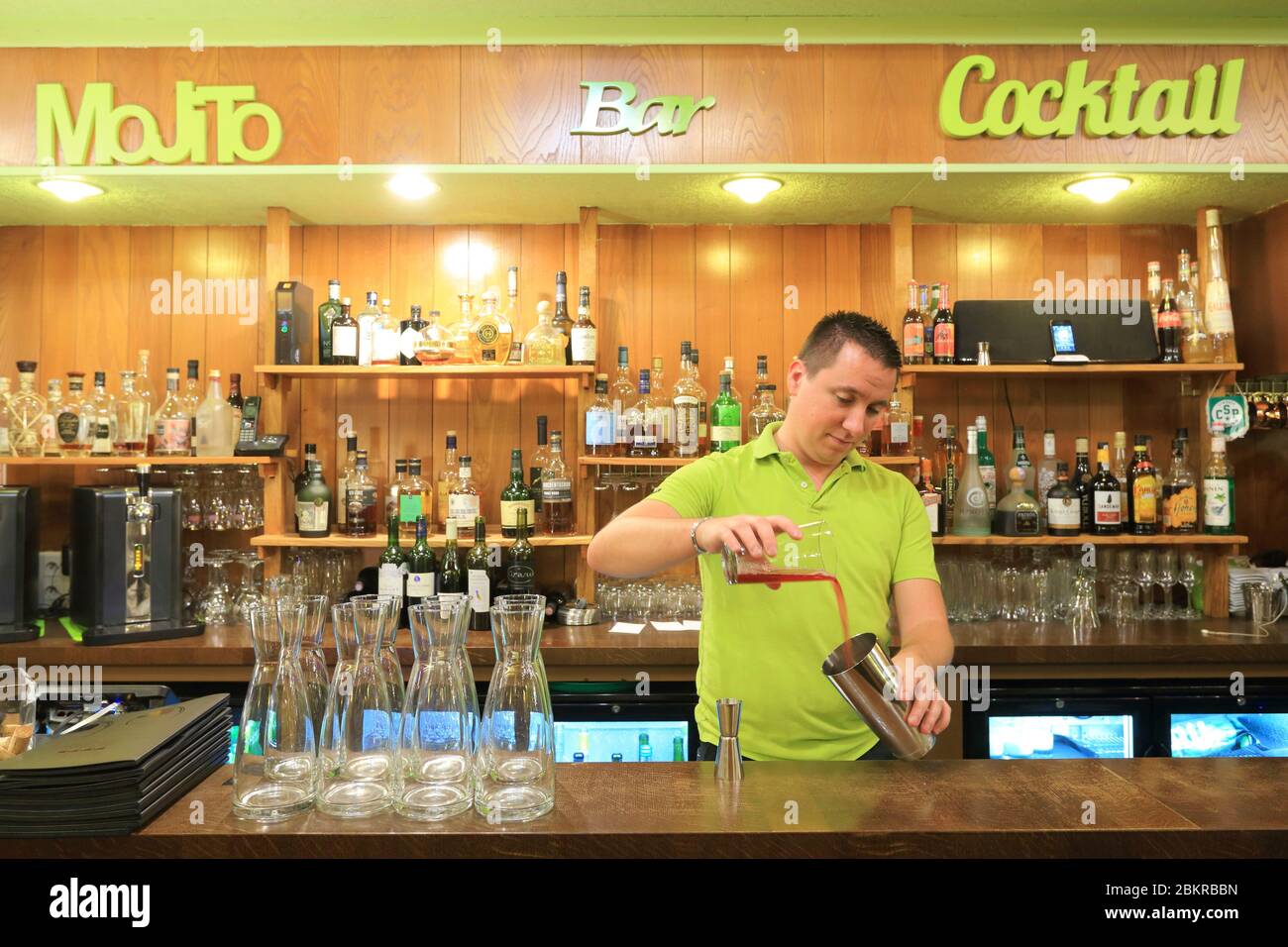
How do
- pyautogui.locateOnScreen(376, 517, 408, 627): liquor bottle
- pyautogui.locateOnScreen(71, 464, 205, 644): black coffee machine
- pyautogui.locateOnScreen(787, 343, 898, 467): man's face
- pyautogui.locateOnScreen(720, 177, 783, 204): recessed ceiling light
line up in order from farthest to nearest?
pyautogui.locateOnScreen(376, 517, 408, 627): liquor bottle, pyautogui.locateOnScreen(720, 177, 783, 204): recessed ceiling light, pyautogui.locateOnScreen(71, 464, 205, 644): black coffee machine, pyautogui.locateOnScreen(787, 343, 898, 467): man's face

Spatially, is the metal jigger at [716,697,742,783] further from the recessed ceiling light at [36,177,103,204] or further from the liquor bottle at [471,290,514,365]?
the recessed ceiling light at [36,177,103,204]

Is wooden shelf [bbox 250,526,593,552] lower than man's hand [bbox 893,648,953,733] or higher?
higher

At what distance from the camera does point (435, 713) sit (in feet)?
4.33

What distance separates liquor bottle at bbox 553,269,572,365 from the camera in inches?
133

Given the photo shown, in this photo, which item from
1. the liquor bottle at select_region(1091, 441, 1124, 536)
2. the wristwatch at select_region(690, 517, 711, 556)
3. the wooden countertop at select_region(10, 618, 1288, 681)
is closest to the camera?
the wristwatch at select_region(690, 517, 711, 556)

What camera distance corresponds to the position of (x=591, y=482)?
11.2 feet

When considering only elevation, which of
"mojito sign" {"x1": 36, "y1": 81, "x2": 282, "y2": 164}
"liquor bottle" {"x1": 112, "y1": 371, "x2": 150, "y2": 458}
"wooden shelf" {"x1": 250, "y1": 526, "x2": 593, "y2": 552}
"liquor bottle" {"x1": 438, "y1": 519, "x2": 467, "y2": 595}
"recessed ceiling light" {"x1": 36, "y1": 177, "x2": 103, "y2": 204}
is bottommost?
"liquor bottle" {"x1": 438, "y1": 519, "x2": 467, "y2": 595}

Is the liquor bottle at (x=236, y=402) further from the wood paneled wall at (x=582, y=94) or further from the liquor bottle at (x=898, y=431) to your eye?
the liquor bottle at (x=898, y=431)

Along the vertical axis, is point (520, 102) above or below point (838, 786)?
above

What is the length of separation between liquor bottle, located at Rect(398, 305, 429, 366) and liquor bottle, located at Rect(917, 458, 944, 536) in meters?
1.76

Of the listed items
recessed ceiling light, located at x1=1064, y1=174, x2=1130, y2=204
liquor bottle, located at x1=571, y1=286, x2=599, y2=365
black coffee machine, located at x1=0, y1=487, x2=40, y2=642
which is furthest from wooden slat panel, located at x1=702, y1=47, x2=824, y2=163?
black coffee machine, located at x1=0, y1=487, x2=40, y2=642
